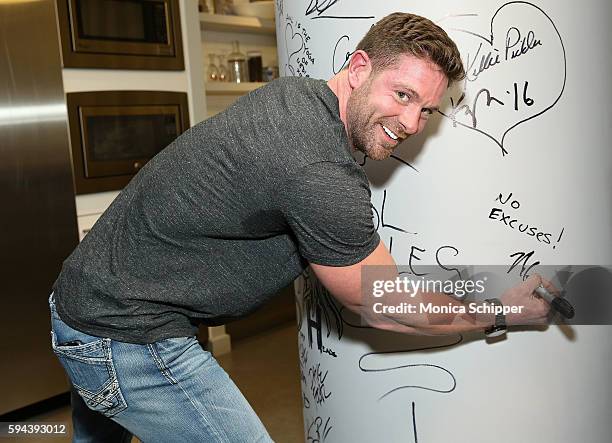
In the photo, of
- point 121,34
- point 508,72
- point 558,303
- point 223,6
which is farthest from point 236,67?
point 558,303

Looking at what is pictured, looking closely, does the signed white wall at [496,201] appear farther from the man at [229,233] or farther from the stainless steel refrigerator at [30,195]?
the stainless steel refrigerator at [30,195]

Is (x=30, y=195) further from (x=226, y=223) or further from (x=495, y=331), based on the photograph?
(x=495, y=331)

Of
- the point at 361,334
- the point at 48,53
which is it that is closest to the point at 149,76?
the point at 48,53

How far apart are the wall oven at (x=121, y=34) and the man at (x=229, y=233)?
5.48 ft

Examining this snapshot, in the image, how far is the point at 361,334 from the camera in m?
1.40

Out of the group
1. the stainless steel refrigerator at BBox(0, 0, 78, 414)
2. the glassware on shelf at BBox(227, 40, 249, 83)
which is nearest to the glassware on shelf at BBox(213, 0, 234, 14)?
the glassware on shelf at BBox(227, 40, 249, 83)

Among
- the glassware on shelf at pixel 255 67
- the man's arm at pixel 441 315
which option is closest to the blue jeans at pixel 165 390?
the man's arm at pixel 441 315

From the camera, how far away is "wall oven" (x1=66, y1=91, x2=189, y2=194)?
2695 mm

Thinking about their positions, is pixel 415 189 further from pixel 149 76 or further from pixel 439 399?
pixel 149 76

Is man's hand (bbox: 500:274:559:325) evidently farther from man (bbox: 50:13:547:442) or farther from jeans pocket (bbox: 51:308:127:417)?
jeans pocket (bbox: 51:308:127:417)

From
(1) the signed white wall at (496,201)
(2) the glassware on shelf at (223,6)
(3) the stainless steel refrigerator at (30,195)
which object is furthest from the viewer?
(2) the glassware on shelf at (223,6)

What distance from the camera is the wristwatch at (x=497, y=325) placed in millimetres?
1283

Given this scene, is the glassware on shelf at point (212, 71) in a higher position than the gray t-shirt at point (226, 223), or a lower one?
higher

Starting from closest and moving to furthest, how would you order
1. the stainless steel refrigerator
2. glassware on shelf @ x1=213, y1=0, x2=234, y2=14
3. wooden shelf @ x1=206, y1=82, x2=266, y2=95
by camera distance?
the stainless steel refrigerator → wooden shelf @ x1=206, y1=82, x2=266, y2=95 → glassware on shelf @ x1=213, y1=0, x2=234, y2=14
